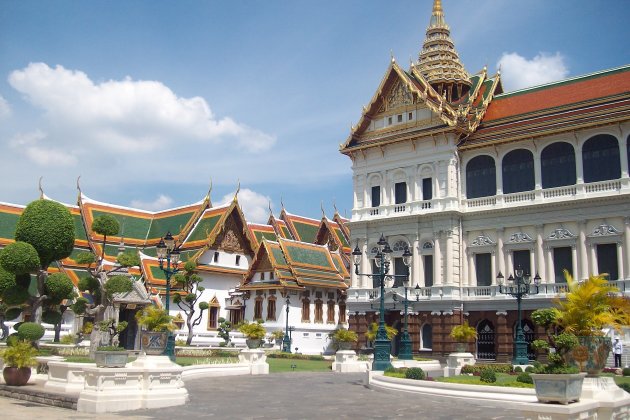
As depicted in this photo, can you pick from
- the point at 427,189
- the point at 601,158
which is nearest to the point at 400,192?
the point at 427,189

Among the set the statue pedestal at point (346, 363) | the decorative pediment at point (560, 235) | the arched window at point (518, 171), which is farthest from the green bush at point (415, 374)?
the arched window at point (518, 171)

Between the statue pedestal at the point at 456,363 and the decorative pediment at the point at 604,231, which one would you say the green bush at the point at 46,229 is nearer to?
the statue pedestal at the point at 456,363

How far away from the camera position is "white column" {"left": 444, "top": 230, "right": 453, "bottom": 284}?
35.4 meters

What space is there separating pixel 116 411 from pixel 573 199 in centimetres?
2537

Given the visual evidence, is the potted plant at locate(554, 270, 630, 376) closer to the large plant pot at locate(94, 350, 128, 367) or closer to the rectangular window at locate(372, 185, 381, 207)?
the large plant pot at locate(94, 350, 128, 367)

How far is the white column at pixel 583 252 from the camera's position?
3199cm

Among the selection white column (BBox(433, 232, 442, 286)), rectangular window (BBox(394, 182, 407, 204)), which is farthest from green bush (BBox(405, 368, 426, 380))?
rectangular window (BBox(394, 182, 407, 204))

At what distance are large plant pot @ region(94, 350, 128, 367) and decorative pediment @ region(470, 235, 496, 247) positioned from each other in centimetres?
2486

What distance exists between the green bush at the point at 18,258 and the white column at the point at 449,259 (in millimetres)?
21232

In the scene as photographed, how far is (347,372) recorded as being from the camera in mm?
27781

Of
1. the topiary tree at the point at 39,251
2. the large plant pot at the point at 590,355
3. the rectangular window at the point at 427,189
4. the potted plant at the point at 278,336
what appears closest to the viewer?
the large plant pot at the point at 590,355

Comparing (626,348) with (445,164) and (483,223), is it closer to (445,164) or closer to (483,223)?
(483,223)

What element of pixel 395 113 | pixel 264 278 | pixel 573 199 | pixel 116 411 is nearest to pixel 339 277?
pixel 264 278

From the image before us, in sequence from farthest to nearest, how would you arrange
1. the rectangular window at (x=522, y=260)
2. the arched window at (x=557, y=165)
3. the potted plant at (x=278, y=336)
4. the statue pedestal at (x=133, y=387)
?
the potted plant at (x=278, y=336) → the rectangular window at (x=522, y=260) → the arched window at (x=557, y=165) → the statue pedestal at (x=133, y=387)
